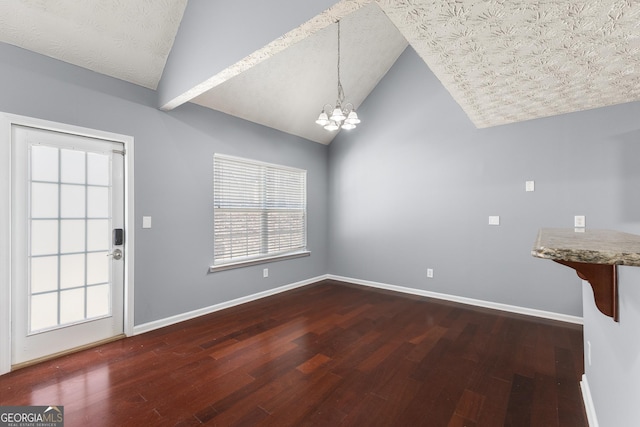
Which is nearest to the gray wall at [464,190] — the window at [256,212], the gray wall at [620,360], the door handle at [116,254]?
the window at [256,212]

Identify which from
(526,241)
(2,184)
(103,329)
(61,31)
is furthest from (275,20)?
(526,241)

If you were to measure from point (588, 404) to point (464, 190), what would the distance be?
104 inches

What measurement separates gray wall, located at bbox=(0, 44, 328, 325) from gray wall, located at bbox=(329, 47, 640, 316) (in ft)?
5.90

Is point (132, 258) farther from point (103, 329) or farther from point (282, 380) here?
point (282, 380)

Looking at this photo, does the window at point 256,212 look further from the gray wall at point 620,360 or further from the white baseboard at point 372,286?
the gray wall at point 620,360

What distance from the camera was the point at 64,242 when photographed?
8.33 feet

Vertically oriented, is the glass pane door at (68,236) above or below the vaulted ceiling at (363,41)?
below

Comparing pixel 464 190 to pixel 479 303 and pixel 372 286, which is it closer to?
pixel 479 303

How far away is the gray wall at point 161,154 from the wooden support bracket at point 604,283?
340 cm

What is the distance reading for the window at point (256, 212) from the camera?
148 inches

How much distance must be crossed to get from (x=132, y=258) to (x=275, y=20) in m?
2.58

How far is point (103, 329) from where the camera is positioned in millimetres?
2771

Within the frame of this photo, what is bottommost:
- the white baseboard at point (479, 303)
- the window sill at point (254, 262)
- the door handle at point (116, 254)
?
the white baseboard at point (479, 303)

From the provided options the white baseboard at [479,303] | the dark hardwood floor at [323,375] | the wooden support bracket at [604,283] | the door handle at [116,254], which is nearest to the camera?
the wooden support bracket at [604,283]
